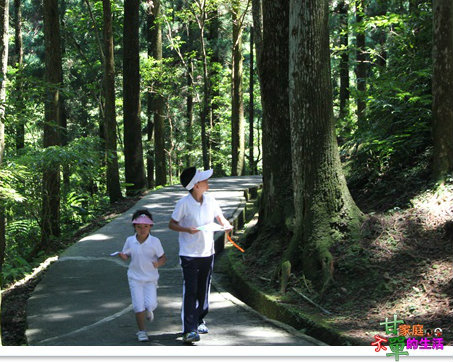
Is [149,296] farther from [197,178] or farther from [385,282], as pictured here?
[385,282]

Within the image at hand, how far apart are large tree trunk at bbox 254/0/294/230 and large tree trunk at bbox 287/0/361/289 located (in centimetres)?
140

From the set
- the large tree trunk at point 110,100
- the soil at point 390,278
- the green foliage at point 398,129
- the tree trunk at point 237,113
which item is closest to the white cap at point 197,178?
the soil at point 390,278

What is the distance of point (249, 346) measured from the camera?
548cm

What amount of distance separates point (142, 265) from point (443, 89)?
5315mm

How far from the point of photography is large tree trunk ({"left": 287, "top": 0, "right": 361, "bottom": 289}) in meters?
A: 7.77

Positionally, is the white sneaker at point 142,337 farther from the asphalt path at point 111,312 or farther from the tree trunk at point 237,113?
the tree trunk at point 237,113

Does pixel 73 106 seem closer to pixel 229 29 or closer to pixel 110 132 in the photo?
pixel 229 29

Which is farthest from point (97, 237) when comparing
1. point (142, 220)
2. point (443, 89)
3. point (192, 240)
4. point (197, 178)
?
point (443, 89)

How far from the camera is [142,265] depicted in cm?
556

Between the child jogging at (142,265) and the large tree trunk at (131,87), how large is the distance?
11873 millimetres

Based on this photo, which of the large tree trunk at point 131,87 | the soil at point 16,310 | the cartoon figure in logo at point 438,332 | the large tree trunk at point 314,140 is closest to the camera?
the cartoon figure in logo at point 438,332

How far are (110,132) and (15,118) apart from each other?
22.6 ft

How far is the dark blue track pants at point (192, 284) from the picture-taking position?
555cm

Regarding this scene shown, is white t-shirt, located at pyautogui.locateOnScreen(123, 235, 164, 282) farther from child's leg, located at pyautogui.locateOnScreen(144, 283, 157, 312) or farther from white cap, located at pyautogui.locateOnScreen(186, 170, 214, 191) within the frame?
white cap, located at pyautogui.locateOnScreen(186, 170, 214, 191)
